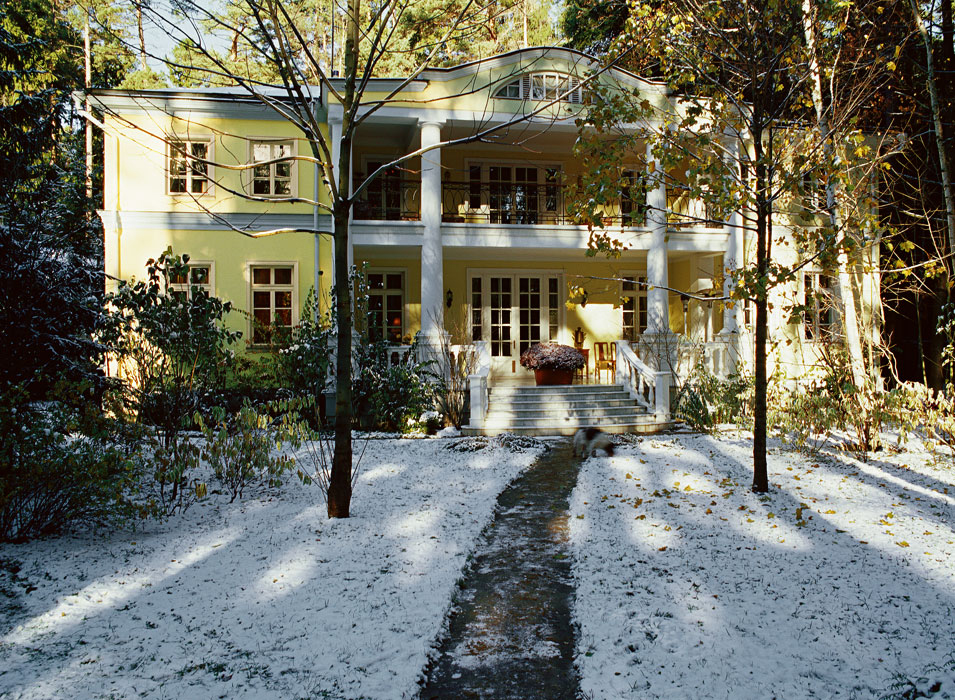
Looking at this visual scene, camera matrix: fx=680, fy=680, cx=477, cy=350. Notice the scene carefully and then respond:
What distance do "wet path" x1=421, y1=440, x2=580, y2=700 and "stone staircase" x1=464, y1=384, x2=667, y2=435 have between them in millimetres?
4962

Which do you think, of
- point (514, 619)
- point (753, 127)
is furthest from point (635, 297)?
point (514, 619)

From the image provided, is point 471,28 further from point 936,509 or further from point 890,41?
point 890,41

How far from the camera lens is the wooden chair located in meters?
15.3

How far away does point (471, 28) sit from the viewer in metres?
6.78

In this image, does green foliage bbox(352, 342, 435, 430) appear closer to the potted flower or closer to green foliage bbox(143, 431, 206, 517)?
the potted flower

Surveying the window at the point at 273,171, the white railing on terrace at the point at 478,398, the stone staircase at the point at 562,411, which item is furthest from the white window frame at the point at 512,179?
the white railing on terrace at the point at 478,398

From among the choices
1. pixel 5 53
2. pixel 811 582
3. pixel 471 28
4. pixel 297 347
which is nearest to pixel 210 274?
pixel 297 347

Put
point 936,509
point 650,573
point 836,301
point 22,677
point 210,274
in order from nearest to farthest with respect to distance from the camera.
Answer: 1. point 22,677
2. point 650,573
3. point 936,509
4. point 836,301
5. point 210,274

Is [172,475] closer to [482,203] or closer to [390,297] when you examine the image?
[390,297]

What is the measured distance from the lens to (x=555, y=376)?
45.2 feet

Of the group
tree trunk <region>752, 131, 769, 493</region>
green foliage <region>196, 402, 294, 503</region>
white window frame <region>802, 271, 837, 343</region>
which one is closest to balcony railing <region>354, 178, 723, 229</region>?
white window frame <region>802, 271, 837, 343</region>

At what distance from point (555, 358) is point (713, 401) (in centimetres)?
312

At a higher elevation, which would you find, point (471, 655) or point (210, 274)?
point (210, 274)

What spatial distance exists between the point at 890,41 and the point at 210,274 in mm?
13404
